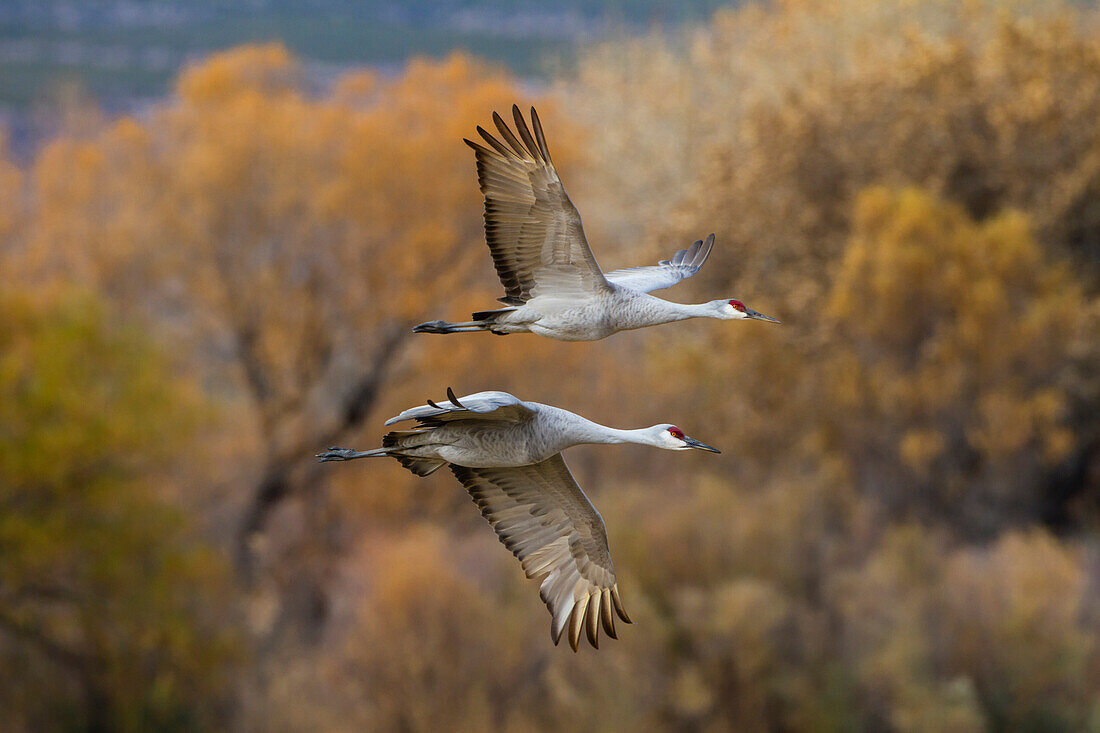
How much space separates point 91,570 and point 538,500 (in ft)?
86.4

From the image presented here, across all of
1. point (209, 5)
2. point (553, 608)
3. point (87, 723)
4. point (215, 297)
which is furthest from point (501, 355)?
point (209, 5)

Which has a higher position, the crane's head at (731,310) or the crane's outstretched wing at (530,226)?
the crane's outstretched wing at (530,226)

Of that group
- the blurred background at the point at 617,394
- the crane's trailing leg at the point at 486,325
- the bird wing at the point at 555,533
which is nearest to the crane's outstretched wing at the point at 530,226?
the crane's trailing leg at the point at 486,325

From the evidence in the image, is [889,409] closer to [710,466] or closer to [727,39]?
[710,466]

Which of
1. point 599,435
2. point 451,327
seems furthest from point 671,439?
point 451,327

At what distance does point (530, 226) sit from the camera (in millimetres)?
7082

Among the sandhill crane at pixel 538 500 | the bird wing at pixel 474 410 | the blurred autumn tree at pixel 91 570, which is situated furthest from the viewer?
the blurred autumn tree at pixel 91 570

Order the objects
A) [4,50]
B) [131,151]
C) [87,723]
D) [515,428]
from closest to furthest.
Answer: [515,428] → [87,723] → [131,151] → [4,50]

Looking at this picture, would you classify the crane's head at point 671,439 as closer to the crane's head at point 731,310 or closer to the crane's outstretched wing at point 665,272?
the crane's head at point 731,310

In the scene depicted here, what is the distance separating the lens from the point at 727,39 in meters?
47.3

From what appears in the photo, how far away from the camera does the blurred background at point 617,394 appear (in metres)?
28.2

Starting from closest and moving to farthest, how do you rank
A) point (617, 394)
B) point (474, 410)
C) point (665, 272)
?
point (474, 410), point (665, 272), point (617, 394)

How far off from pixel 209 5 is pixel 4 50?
1394 cm

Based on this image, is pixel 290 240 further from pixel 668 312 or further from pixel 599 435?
pixel 599 435
